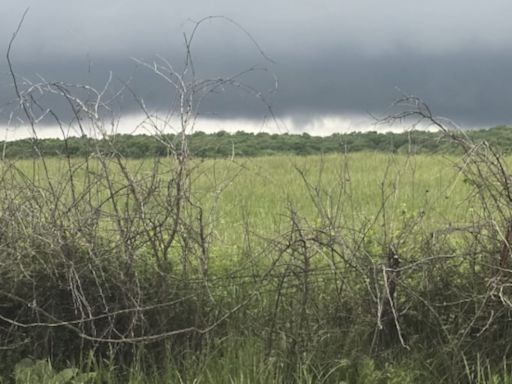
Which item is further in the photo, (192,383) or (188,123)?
(188,123)

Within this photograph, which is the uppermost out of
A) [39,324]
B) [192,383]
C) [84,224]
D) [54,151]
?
[54,151]

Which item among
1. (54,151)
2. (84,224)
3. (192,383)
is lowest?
(192,383)

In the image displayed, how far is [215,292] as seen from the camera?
5484 millimetres

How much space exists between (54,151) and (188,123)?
0.91m

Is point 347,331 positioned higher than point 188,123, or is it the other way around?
point 188,123

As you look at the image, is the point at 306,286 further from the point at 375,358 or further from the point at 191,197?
the point at 191,197

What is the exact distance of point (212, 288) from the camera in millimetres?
5469

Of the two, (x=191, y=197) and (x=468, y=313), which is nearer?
(x=468, y=313)

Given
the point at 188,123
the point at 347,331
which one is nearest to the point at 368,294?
the point at 347,331

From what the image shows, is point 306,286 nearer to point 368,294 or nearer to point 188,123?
point 368,294

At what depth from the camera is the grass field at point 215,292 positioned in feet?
16.9

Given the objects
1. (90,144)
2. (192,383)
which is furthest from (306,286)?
(90,144)

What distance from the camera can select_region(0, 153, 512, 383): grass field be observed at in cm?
514

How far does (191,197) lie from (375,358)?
59.2 inches
